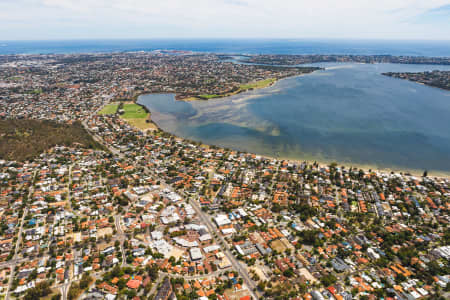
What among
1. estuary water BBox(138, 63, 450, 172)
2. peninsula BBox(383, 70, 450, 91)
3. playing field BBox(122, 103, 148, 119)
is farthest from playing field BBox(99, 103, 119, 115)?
peninsula BBox(383, 70, 450, 91)

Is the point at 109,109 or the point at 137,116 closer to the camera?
the point at 137,116

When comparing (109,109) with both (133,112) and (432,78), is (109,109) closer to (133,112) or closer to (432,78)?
(133,112)

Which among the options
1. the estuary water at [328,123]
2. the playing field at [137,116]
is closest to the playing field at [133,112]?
the playing field at [137,116]

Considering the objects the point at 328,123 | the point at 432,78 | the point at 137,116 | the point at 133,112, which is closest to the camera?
the point at 328,123

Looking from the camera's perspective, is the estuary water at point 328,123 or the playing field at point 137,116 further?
the playing field at point 137,116

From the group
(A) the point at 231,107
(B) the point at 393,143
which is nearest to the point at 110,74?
(A) the point at 231,107

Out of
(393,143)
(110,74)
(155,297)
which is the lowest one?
(155,297)

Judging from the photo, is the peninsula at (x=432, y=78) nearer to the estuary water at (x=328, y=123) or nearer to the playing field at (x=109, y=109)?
the estuary water at (x=328, y=123)

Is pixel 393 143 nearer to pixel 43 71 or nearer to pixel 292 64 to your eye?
pixel 292 64

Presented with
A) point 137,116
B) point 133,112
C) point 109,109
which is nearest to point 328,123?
point 137,116
